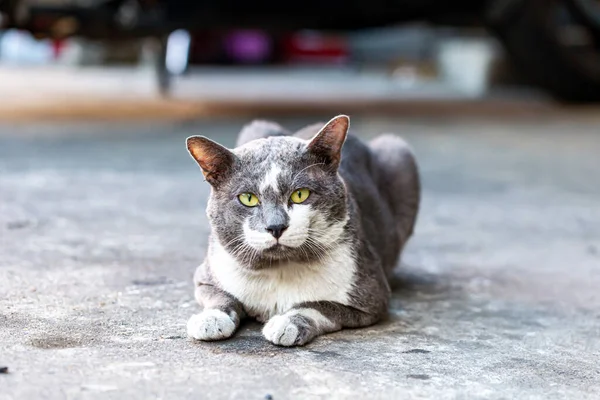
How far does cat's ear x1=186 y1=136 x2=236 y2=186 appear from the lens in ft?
7.43

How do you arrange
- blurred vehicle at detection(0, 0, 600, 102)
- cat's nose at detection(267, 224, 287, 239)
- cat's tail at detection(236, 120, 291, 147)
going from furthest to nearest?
blurred vehicle at detection(0, 0, 600, 102) → cat's tail at detection(236, 120, 291, 147) → cat's nose at detection(267, 224, 287, 239)

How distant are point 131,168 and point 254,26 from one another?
2.95m

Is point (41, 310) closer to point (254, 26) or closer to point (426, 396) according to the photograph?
point (426, 396)

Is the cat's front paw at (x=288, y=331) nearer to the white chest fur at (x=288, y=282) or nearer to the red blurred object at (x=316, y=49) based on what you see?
the white chest fur at (x=288, y=282)

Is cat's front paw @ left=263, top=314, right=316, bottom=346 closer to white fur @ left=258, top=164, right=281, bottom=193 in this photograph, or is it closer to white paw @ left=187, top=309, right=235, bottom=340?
white paw @ left=187, top=309, right=235, bottom=340

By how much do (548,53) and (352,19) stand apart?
6.04 feet

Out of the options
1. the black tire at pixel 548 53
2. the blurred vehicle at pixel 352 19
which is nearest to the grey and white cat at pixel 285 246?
the blurred vehicle at pixel 352 19

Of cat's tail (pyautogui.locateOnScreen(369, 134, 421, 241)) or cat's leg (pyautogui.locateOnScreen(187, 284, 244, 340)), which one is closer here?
cat's leg (pyautogui.locateOnScreen(187, 284, 244, 340))

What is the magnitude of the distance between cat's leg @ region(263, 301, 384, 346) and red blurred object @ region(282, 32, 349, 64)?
1427 centimetres

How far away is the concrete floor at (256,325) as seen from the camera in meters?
1.99

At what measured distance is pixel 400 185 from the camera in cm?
302

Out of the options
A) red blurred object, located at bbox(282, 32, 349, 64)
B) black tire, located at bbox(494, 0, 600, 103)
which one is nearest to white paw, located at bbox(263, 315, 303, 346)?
black tire, located at bbox(494, 0, 600, 103)

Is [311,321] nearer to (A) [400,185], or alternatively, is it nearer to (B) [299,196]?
(B) [299,196]

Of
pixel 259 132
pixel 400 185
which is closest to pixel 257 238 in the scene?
pixel 259 132
